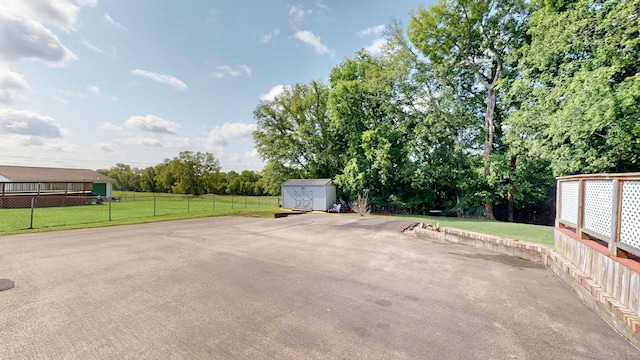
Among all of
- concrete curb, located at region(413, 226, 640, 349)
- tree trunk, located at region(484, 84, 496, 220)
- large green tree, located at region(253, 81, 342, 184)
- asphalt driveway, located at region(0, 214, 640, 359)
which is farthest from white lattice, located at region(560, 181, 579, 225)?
large green tree, located at region(253, 81, 342, 184)

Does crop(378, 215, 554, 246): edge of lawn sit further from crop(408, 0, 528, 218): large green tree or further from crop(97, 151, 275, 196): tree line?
crop(97, 151, 275, 196): tree line

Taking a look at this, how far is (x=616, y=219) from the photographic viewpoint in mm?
3137

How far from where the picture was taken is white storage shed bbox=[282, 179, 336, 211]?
19.5 m

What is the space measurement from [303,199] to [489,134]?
13.8 metres

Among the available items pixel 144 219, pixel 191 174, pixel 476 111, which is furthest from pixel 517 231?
pixel 191 174

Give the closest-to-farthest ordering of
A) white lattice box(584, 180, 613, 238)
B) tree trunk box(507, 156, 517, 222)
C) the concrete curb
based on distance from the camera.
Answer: the concrete curb, white lattice box(584, 180, 613, 238), tree trunk box(507, 156, 517, 222)

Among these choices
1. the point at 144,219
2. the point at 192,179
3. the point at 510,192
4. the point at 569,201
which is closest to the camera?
the point at 569,201

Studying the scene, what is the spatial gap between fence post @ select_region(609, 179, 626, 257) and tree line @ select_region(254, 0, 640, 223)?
10235mm

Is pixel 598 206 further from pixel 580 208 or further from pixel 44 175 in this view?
pixel 44 175

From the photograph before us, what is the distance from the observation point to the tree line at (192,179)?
1736 inches

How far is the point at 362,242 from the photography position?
733 centimetres

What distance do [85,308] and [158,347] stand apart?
5.10ft

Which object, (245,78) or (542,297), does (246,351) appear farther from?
(245,78)

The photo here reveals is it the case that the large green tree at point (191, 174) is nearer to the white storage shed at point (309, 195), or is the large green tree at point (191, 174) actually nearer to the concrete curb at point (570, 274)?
the white storage shed at point (309, 195)
